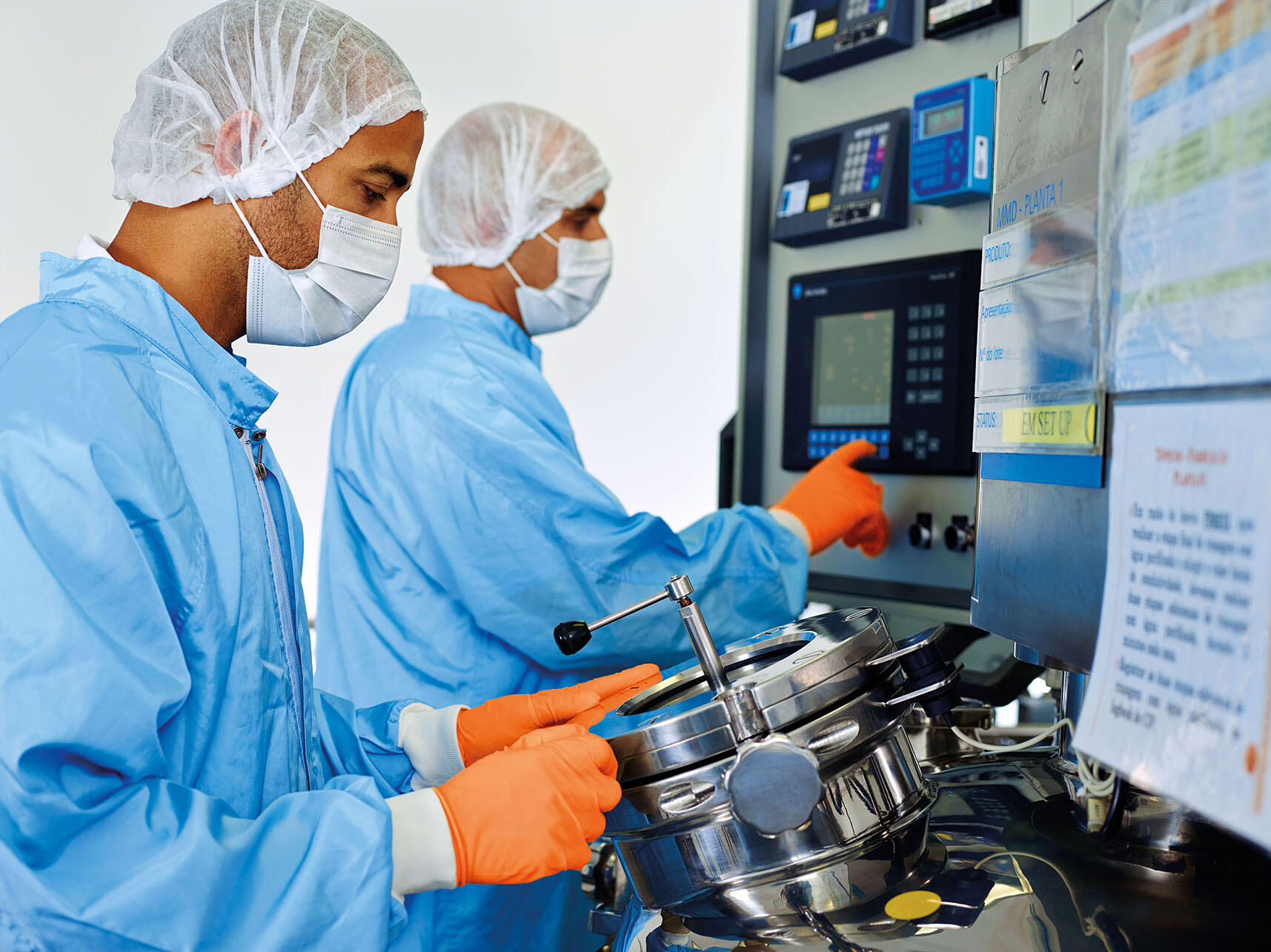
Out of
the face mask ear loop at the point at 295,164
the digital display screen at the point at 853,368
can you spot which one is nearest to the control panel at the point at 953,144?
the digital display screen at the point at 853,368

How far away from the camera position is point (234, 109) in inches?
35.6

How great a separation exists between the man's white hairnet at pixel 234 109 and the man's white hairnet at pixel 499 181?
0.68 meters

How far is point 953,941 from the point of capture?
600 millimetres

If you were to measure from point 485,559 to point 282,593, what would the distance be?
0.42 metres

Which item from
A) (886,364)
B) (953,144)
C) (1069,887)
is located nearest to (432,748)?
(1069,887)

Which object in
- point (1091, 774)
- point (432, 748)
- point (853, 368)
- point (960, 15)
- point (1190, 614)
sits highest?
point (960, 15)

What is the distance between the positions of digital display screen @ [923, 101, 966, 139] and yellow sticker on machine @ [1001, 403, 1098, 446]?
0.88m

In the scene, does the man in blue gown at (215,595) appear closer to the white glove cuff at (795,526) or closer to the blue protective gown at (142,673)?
the blue protective gown at (142,673)

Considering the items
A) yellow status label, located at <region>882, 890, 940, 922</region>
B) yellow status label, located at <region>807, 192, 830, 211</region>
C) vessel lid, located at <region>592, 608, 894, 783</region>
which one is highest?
yellow status label, located at <region>807, 192, 830, 211</region>

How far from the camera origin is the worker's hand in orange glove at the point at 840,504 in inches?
59.9

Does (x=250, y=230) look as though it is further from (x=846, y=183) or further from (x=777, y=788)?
(x=846, y=183)

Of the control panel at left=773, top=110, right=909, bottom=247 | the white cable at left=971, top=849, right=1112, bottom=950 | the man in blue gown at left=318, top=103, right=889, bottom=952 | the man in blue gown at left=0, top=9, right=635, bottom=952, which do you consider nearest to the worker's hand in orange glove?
the man in blue gown at left=318, top=103, right=889, bottom=952

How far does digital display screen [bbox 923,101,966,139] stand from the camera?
4.64ft

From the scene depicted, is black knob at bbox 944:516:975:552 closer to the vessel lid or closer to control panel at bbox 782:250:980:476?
control panel at bbox 782:250:980:476
